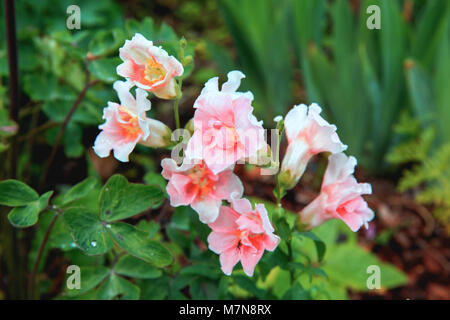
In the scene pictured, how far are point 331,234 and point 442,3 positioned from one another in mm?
973

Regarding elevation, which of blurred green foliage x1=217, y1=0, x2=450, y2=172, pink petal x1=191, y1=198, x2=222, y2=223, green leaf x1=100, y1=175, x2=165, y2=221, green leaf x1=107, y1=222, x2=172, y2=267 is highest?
blurred green foliage x1=217, y1=0, x2=450, y2=172

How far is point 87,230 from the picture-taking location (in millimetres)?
813

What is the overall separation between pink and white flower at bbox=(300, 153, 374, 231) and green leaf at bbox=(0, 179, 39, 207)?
510mm

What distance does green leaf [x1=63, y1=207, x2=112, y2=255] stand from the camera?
0.78 meters

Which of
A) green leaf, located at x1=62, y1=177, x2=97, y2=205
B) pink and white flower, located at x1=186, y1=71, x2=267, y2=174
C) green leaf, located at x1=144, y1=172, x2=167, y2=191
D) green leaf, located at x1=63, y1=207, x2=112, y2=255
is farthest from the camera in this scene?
green leaf, located at x1=144, y1=172, x2=167, y2=191

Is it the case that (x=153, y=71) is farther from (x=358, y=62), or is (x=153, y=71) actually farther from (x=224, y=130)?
(x=358, y=62)

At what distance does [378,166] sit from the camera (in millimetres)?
1886

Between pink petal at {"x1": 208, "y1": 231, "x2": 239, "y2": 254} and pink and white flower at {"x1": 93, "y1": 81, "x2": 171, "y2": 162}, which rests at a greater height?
pink and white flower at {"x1": 93, "y1": 81, "x2": 171, "y2": 162}

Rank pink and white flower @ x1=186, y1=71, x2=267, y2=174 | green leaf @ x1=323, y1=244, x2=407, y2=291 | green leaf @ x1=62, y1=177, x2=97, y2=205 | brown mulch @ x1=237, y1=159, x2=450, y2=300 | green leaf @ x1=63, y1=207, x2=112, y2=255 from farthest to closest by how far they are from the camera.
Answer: brown mulch @ x1=237, y1=159, x2=450, y2=300 < green leaf @ x1=323, y1=244, x2=407, y2=291 < green leaf @ x1=62, y1=177, x2=97, y2=205 < green leaf @ x1=63, y1=207, x2=112, y2=255 < pink and white flower @ x1=186, y1=71, x2=267, y2=174

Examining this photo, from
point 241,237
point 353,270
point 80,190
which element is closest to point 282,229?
point 241,237

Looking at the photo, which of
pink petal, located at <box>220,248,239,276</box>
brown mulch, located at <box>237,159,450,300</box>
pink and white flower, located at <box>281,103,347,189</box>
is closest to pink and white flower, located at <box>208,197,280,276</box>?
pink petal, located at <box>220,248,239,276</box>

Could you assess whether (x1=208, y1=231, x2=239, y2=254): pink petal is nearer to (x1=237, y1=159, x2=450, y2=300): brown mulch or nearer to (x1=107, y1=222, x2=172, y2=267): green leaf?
(x1=107, y1=222, x2=172, y2=267): green leaf
